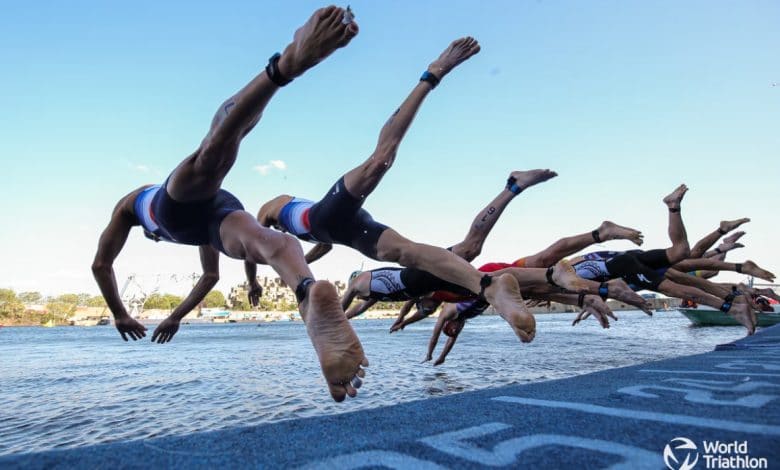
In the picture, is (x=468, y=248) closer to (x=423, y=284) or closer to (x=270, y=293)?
(x=423, y=284)

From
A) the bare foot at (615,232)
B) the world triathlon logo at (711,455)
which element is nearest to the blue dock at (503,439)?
the world triathlon logo at (711,455)

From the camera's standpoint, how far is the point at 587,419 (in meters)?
1.85

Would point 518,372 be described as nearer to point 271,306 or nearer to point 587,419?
point 587,419

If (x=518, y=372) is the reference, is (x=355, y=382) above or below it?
above

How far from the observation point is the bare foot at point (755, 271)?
8.18m

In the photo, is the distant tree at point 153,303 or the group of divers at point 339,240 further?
the distant tree at point 153,303

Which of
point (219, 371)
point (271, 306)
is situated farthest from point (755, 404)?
point (271, 306)

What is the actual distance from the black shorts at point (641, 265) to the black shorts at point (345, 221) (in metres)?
4.24

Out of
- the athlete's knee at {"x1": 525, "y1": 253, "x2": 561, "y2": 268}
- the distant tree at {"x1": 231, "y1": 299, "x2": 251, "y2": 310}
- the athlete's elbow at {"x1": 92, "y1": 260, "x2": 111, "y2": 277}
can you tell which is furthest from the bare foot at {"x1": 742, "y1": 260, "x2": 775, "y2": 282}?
the distant tree at {"x1": 231, "y1": 299, "x2": 251, "y2": 310}

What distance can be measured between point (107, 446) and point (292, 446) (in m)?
0.66

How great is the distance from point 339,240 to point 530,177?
2.63 metres

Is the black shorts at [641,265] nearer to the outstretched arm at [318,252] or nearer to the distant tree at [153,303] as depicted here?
the outstretched arm at [318,252]

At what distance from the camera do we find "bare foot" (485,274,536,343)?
279 cm

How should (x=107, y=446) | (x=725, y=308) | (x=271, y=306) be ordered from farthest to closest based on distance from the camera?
1. (x=271, y=306)
2. (x=725, y=308)
3. (x=107, y=446)
